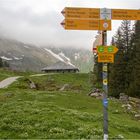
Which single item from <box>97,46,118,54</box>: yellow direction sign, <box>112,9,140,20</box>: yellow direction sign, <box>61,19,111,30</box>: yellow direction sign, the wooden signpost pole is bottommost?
the wooden signpost pole

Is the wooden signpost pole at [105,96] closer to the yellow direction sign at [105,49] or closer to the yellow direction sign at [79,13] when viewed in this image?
the yellow direction sign at [105,49]

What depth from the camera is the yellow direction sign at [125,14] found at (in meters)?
16.0

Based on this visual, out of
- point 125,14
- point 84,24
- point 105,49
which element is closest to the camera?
point 105,49

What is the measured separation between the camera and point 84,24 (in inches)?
616

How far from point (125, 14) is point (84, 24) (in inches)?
72.7

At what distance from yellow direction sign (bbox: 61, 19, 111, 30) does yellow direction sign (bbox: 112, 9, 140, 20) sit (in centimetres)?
62

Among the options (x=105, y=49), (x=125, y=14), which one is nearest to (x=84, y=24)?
(x=105, y=49)

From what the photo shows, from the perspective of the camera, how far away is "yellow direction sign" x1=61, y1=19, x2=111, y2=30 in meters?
15.6

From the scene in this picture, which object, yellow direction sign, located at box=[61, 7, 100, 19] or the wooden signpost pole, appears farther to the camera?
yellow direction sign, located at box=[61, 7, 100, 19]

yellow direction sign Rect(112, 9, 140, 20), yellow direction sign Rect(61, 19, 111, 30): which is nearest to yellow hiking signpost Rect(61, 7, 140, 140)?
yellow direction sign Rect(61, 19, 111, 30)

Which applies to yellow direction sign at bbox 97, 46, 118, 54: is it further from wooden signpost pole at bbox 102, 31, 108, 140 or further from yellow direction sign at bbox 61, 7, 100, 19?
yellow direction sign at bbox 61, 7, 100, 19

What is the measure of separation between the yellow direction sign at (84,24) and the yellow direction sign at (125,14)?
0.62 meters

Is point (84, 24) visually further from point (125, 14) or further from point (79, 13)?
point (125, 14)

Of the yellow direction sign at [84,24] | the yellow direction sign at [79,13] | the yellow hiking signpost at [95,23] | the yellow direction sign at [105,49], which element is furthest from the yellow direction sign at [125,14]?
the yellow direction sign at [105,49]
